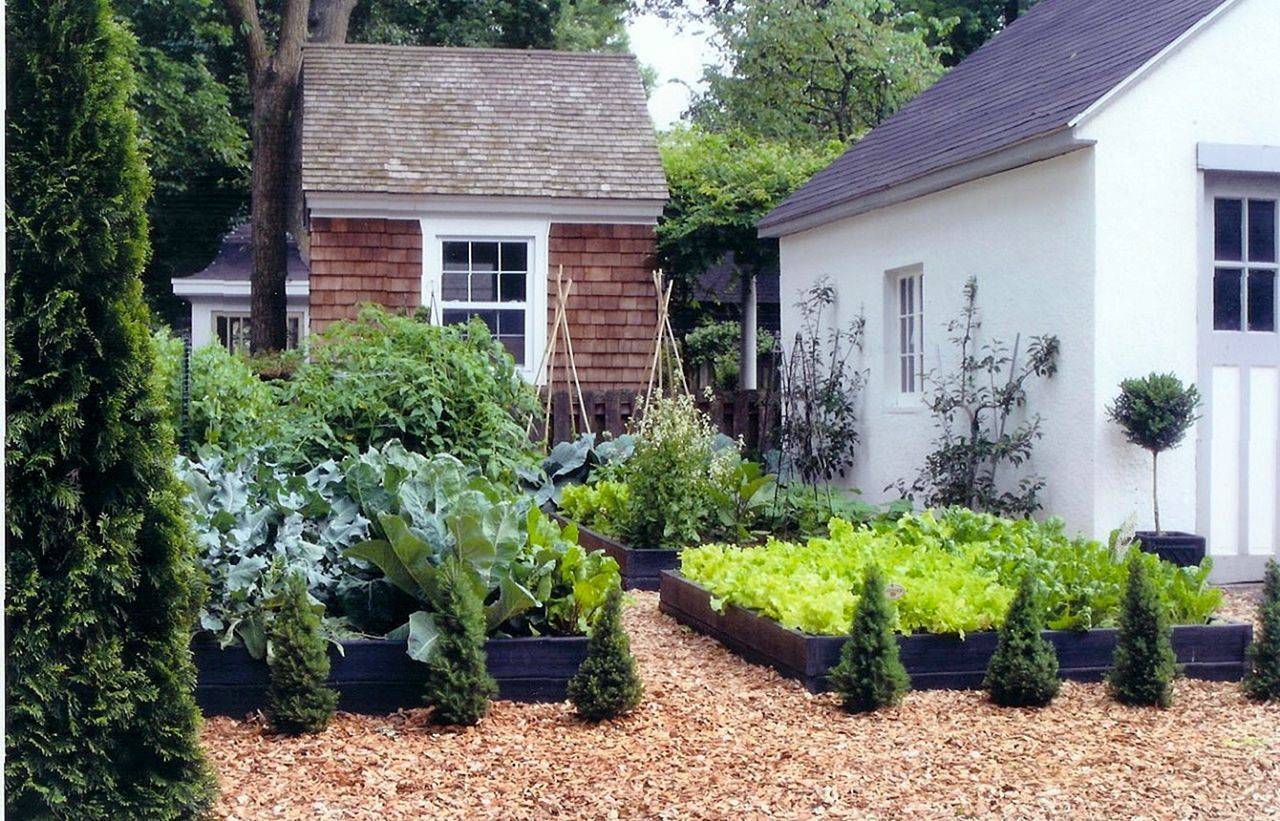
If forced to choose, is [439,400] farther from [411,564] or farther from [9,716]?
[9,716]

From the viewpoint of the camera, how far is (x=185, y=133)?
78.9 feet

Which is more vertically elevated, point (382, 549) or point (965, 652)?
point (382, 549)

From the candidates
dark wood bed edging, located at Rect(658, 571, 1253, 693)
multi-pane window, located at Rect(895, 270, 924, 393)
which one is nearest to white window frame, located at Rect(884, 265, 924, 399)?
multi-pane window, located at Rect(895, 270, 924, 393)

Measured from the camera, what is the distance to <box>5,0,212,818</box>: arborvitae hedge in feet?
13.9

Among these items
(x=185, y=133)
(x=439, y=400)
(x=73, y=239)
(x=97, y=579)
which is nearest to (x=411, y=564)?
(x=97, y=579)

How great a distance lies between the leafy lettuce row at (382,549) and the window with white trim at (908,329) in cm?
635

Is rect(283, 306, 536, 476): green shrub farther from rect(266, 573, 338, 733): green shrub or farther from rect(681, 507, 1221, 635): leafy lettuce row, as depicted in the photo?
rect(266, 573, 338, 733): green shrub

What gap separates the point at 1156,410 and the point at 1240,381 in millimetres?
1225

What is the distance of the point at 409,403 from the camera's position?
30.3 ft

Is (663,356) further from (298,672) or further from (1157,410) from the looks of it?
(298,672)

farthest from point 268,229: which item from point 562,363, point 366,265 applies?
point 562,363

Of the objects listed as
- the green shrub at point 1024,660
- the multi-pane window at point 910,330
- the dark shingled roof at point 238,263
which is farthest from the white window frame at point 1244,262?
the dark shingled roof at point 238,263

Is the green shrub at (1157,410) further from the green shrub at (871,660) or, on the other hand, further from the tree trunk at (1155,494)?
the green shrub at (871,660)

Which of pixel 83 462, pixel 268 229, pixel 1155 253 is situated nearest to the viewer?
pixel 83 462
